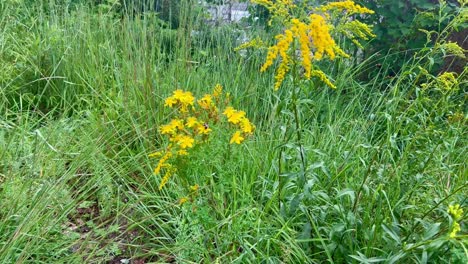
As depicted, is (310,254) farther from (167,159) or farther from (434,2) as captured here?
(434,2)

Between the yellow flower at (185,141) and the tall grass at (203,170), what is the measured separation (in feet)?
0.65

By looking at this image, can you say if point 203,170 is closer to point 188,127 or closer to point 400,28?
point 188,127

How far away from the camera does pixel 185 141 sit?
1.90 meters

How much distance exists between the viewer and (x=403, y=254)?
1.73 meters

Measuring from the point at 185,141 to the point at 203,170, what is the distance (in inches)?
22.4

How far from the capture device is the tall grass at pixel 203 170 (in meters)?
2.10

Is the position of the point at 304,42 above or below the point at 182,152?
above

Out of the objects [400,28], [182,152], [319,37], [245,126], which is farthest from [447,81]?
[400,28]

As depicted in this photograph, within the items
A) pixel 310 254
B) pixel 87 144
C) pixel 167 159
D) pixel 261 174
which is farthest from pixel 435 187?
pixel 87 144

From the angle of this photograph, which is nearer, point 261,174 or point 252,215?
point 252,215

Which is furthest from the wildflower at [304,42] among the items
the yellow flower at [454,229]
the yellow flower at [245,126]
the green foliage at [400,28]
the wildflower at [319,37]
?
the green foliage at [400,28]

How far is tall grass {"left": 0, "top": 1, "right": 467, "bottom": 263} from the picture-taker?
6.88ft

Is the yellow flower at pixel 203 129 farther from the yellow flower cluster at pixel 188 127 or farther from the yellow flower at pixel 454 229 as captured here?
the yellow flower at pixel 454 229

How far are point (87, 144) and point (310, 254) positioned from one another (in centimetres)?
134
